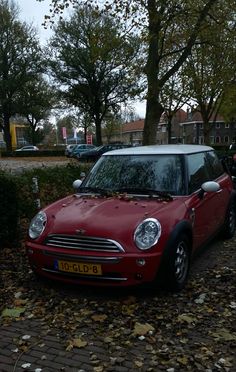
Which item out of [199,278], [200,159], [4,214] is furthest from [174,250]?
[4,214]

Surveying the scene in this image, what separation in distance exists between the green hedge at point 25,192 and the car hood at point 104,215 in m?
1.34

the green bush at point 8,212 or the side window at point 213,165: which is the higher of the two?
the side window at point 213,165

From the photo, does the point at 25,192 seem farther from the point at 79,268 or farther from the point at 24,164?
the point at 24,164

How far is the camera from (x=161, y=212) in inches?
186

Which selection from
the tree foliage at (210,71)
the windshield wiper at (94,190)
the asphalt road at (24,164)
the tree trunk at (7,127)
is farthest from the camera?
the tree trunk at (7,127)

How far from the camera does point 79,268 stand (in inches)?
175

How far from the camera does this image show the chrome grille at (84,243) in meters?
4.36

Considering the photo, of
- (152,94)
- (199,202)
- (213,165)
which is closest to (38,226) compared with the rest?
(199,202)

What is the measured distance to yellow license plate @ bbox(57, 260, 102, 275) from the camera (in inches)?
173

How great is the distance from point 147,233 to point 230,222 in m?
3.43

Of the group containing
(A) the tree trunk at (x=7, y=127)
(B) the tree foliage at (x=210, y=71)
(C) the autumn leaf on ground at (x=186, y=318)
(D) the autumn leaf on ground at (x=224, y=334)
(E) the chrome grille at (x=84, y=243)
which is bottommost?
(D) the autumn leaf on ground at (x=224, y=334)

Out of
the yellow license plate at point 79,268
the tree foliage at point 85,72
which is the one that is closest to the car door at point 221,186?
the yellow license plate at point 79,268

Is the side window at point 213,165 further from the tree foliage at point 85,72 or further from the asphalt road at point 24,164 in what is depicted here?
the tree foliage at point 85,72

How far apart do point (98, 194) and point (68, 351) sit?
94.1 inches
